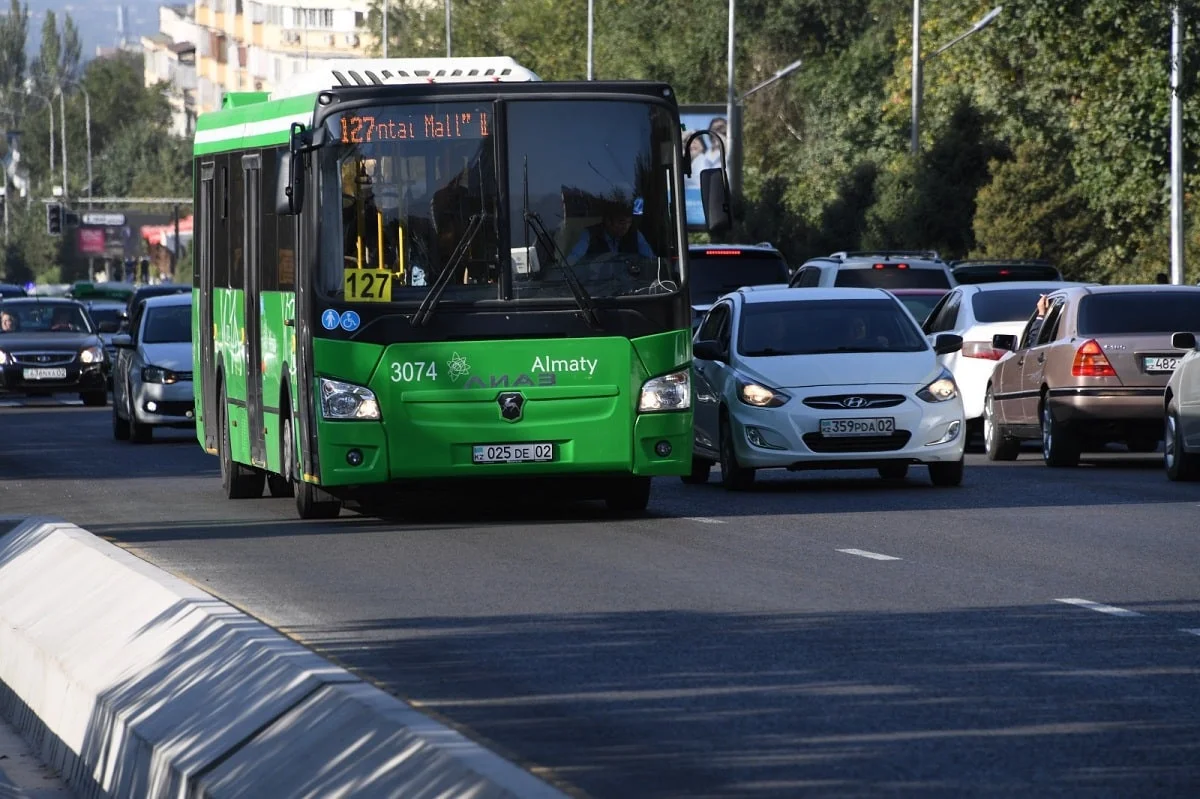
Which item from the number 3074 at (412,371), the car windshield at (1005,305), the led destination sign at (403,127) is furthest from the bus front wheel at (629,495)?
the car windshield at (1005,305)

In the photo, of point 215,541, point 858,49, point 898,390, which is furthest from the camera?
point 858,49

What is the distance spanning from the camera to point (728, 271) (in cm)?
3619

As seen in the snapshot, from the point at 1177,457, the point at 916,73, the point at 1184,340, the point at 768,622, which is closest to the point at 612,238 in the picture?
the point at 768,622

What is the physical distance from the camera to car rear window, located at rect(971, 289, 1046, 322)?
90.3 ft

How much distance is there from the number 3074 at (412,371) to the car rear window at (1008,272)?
19074 mm

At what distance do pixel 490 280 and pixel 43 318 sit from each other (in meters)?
27.6

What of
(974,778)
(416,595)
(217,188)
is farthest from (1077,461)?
(974,778)

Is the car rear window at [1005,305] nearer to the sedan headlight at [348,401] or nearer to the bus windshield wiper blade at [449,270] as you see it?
the bus windshield wiper blade at [449,270]

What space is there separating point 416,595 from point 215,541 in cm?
390

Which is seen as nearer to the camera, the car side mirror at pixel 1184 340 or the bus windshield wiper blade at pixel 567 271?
the bus windshield wiper blade at pixel 567 271

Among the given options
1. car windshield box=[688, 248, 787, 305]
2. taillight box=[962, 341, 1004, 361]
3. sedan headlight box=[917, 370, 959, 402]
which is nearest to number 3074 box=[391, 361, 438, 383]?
sedan headlight box=[917, 370, 959, 402]

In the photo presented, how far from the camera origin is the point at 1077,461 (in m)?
24.1

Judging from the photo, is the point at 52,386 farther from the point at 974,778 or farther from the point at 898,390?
the point at 974,778

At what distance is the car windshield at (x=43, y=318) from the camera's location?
42.8 metres
